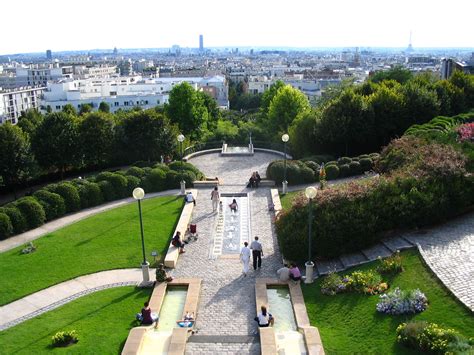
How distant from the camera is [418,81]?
4078 cm

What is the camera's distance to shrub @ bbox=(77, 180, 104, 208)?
92.0 feet

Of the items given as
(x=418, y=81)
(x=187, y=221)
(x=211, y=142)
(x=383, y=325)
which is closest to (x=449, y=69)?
(x=418, y=81)

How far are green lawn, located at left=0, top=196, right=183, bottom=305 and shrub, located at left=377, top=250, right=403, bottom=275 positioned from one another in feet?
30.9

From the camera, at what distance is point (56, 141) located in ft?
126

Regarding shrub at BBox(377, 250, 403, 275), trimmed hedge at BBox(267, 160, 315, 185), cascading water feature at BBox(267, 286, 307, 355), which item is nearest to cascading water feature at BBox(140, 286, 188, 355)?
cascading water feature at BBox(267, 286, 307, 355)

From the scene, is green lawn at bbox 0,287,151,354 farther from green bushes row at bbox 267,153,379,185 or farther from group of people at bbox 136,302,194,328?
green bushes row at bbox 267,153,379,185

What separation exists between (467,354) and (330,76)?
6736 inches

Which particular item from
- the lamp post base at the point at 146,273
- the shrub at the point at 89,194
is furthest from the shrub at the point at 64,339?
the shrub at the point at 89,194

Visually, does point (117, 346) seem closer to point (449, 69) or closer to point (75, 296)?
point (75, 296)

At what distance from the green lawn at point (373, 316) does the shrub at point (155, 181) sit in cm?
1573

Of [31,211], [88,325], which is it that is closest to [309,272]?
[88,325]

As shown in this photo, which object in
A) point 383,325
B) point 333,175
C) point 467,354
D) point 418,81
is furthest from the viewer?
point 418,81

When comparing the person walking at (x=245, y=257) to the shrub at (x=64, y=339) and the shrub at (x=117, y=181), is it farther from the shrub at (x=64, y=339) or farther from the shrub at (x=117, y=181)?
the shrub at (x=117, y=181)

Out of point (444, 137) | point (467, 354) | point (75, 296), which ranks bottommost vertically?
point (75, 296)
